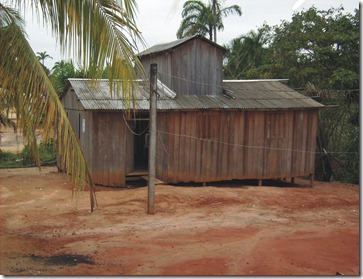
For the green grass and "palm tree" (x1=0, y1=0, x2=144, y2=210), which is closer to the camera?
"palm tree" (x1=0, y1=0, x2=144, y2=210)

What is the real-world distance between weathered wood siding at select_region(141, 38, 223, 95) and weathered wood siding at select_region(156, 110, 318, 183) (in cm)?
148

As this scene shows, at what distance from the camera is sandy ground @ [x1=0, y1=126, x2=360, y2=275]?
304 inches

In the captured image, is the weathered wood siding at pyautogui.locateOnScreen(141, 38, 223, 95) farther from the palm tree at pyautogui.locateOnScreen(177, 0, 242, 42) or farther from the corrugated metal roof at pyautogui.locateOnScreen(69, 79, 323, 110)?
the palm tree at pyautogui.locateOnScreen(177, 0, 242, 42)

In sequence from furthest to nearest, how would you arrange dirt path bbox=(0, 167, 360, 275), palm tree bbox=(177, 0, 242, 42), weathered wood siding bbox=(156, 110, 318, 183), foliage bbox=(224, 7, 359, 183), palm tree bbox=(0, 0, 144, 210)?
palm tree bbox=(177, 0, 242, 42)
foliage bbox=(224, 7, 359, 183)
weathered wood siding bbox=(156, 110, 318, 183)
dirt path bbox=(0, 167, 360, 275)
palm tree bbox=(0, 0, 144, 210)

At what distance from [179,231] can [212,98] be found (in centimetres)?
770

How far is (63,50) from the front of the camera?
5766 millimetres

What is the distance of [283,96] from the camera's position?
18.2m

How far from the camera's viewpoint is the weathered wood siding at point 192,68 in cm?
1691

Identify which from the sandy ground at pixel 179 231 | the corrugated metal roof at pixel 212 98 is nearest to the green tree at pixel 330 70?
the corrugated metal roof at pixel 212 98

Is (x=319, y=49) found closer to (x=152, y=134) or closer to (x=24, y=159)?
(x=152, y=134)

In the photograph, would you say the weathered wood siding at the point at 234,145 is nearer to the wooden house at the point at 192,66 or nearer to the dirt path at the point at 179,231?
the dirt path at the point at 179,231

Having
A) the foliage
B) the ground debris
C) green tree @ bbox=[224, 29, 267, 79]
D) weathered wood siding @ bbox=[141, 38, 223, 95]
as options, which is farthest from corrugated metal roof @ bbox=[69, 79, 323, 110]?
green tree @ bbox=[224, 29, 267, 79]

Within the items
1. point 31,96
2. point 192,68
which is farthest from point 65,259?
point 192,68

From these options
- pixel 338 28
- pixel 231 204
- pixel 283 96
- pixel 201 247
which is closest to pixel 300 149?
pixel 283 96
